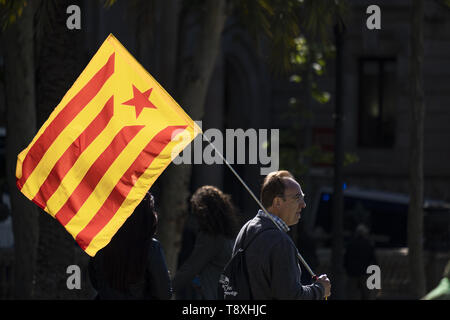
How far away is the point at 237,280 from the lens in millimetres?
5047

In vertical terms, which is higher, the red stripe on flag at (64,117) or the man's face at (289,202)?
the red stripe on flag at (64,117)

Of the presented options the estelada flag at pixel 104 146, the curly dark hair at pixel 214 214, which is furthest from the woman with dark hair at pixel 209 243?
the estelada flag at pixel 104 146

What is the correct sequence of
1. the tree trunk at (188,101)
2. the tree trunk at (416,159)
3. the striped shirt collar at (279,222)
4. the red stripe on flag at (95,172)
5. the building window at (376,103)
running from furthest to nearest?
1. the building window at (376,103)
2. the tree trunk at (416,159)
3. the tree trunk at (188,101)
4. the red stripe on flag at (95,172)
5. the striped shirt collar at (279,222)

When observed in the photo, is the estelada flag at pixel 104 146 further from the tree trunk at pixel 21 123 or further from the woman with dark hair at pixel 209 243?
the tree trunk at pixel 21 123

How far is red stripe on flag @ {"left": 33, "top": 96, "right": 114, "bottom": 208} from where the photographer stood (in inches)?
232

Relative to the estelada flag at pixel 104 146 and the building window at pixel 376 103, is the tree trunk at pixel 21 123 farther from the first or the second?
the building window at pixel 376 103

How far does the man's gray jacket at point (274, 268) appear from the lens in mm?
4883

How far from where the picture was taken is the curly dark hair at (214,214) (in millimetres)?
7020

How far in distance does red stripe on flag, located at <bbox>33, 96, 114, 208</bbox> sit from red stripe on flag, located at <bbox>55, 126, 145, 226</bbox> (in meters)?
0.14

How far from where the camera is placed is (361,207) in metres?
17.2

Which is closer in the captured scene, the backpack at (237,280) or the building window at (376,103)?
the backpack at (237,280)

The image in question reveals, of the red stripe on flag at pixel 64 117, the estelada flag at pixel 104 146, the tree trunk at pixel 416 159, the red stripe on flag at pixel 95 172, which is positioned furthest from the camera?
the tree trunk at pixel 416 159

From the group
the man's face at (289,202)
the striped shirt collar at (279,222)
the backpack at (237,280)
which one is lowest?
the backpack at (237,280)

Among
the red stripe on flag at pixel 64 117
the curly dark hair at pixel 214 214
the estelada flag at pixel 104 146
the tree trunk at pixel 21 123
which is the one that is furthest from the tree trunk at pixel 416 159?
the red stripe on flag at pixel 64 117
